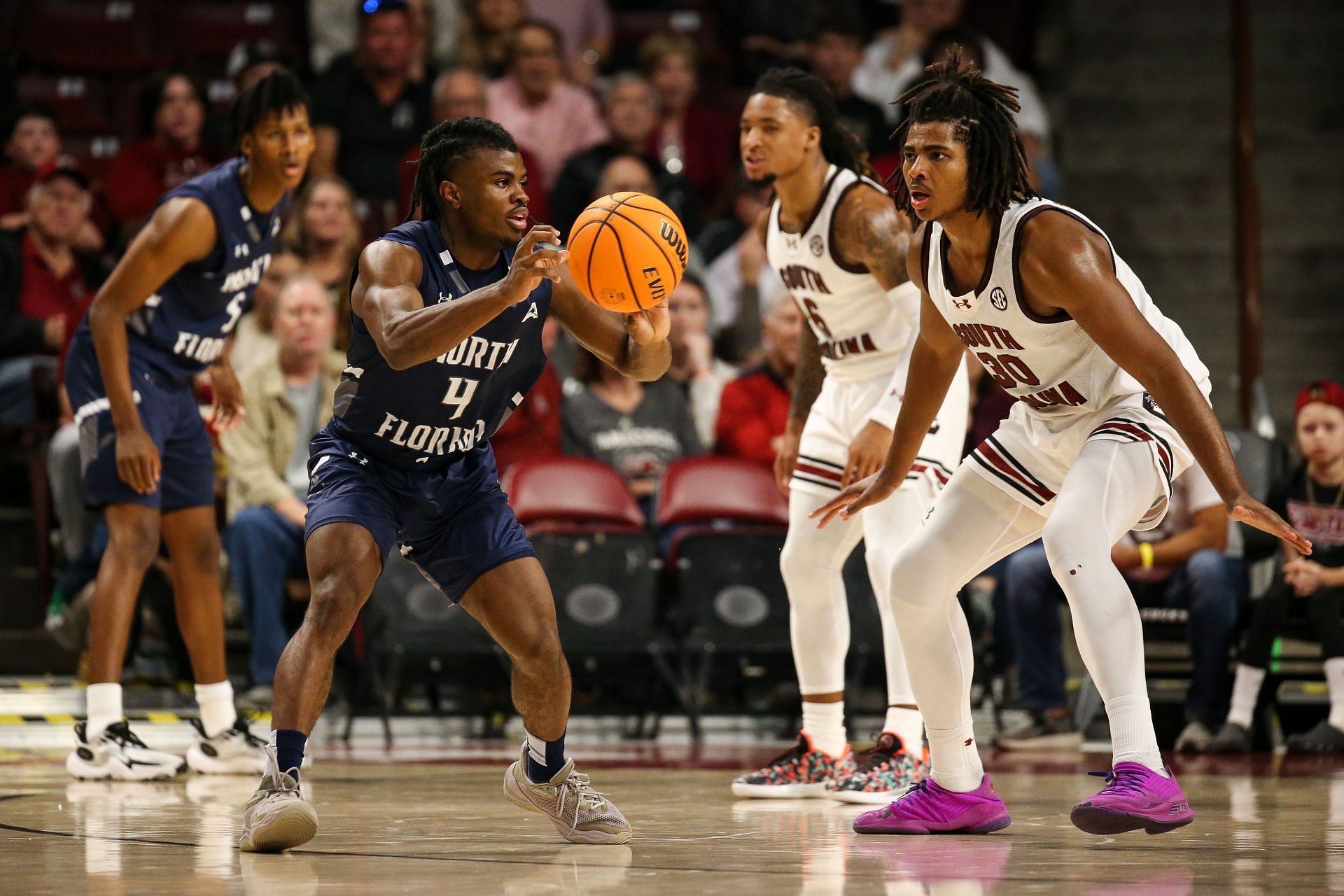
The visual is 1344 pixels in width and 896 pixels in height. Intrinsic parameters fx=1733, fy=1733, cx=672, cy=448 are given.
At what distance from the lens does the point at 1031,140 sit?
1001cm

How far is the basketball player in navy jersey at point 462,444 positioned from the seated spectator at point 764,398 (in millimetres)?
3930

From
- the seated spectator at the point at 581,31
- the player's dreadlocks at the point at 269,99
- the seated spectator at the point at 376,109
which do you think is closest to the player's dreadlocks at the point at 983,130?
the player's dreadlocks at the point at 269,99

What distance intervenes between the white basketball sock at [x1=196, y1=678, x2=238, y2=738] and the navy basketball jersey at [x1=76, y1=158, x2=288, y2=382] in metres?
1.10

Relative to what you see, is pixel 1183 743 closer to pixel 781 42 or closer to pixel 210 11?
pixel 781 42

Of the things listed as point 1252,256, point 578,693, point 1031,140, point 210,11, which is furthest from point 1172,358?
point 210,11

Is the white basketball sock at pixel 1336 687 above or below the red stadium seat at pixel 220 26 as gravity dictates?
below

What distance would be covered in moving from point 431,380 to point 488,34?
24.1 ft

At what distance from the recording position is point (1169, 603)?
7.45 meters

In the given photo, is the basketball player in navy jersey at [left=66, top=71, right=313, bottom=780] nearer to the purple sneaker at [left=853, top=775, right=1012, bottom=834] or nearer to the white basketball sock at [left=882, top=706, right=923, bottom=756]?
the white basketball sock at [left=882, top=706, right=923, bottom=756]

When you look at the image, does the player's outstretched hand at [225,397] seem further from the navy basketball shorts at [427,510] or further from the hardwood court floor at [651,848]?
the navy basketball shorts at [427,510]

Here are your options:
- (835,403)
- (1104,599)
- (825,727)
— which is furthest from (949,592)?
(835,403)

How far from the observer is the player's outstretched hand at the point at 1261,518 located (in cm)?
371

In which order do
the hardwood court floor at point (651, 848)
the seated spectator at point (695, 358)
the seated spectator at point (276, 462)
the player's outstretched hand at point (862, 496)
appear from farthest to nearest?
1. the seated spectator at point (695, 358)
2. the seated spectator at point (276, 462)
3. the player's outstretched hand at point (862, 496)
4. the hardwood court floor at point (651, 848)

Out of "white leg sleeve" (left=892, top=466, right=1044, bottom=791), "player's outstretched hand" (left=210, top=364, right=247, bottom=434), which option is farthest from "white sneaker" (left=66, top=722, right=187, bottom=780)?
"white leg sleeve" (left=892, top=466, right=1044, bottom=791)
